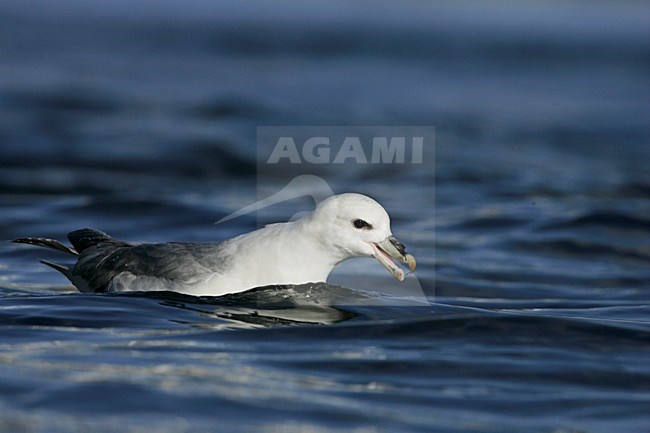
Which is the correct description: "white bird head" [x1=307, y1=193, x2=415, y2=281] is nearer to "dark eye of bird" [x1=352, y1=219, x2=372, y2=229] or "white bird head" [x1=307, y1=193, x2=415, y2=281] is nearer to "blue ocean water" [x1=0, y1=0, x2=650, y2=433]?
"dark eye of bird" [x1=352, y1=219, x2=372, y2=229]

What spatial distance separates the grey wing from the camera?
7602 millimetres

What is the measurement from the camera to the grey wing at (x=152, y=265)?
7602mm

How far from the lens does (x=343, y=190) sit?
43.9 feet

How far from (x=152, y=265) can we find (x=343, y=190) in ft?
19.1

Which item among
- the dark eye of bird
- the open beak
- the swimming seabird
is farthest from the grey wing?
the open beak

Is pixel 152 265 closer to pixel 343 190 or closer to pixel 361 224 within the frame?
pixel 361 224

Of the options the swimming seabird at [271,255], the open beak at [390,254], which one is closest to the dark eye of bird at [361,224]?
the swimming seabird at [271,255]

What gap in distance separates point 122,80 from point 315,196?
8144 mm

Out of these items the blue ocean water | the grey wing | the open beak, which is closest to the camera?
the blue ocean water

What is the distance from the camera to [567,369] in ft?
22.4

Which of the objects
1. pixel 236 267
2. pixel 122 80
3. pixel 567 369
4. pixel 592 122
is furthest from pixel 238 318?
pixel 122 80

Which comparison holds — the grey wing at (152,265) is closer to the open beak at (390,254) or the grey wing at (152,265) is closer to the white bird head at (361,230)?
the white bird head at (361,230)

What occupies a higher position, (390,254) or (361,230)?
(361,230)

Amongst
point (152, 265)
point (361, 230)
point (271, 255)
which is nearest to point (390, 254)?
point (361, 230)
